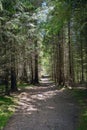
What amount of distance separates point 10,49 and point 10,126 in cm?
868

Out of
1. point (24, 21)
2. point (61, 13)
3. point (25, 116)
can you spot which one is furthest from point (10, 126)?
point (24, 21)

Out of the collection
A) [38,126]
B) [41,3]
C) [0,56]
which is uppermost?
[41,3]

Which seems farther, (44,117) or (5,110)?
(5,110)

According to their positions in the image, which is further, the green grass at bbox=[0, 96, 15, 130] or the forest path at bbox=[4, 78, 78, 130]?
the green grass at bbox=[0, 96, 15, 130]

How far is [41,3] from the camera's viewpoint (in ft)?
103

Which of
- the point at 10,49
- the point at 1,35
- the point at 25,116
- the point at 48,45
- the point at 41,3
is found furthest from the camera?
the point at 48,45

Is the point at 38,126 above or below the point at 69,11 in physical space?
below

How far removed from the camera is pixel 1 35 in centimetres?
1795

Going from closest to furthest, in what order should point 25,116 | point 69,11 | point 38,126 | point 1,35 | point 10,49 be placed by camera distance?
point 38,126 → point 69,11 → point 25,116 → point 1,35 → point 10,49

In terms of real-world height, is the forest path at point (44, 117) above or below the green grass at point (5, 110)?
below

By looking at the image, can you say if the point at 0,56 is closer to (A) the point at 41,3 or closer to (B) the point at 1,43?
(B) the point at 1,43

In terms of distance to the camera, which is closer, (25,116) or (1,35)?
(25,116)

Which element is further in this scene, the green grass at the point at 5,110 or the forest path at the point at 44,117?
the green grass at the point at 5,110

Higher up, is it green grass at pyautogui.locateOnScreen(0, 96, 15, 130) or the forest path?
green grass at pyautogui.locateOnScreen(0, 96, 15, 130)
